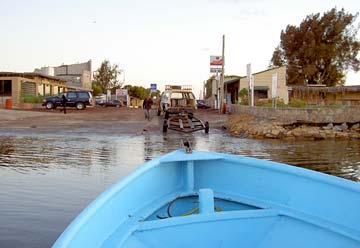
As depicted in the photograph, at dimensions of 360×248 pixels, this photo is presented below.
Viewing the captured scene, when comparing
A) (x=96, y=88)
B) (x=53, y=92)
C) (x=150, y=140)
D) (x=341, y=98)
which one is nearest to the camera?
(x=150, y=140)

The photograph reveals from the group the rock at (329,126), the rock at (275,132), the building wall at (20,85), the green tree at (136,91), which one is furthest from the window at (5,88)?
the green tree at (136,91)

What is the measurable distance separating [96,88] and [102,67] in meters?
12.5

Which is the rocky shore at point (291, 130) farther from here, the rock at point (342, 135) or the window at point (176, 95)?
the window at point (176, 95)

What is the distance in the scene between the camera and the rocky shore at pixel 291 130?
20.6m

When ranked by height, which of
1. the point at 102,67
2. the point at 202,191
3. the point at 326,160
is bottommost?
the point at 326,160

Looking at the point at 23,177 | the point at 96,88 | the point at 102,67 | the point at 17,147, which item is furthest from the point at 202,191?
the point at 102,67

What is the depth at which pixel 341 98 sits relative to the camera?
4581 cm

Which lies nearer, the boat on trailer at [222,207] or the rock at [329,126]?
the boat on trailer at [222,207]

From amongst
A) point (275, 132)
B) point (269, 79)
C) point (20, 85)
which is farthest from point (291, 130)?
point (20, 85)

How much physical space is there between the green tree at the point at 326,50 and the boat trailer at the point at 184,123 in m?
35.8

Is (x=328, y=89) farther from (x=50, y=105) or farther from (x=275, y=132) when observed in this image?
(x=50, y=105)

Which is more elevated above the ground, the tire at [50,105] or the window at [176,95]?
the window at [176,95]

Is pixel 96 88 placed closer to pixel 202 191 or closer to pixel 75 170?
pixel 75 170

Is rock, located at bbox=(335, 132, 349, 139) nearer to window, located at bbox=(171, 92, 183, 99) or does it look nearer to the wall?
the wall
